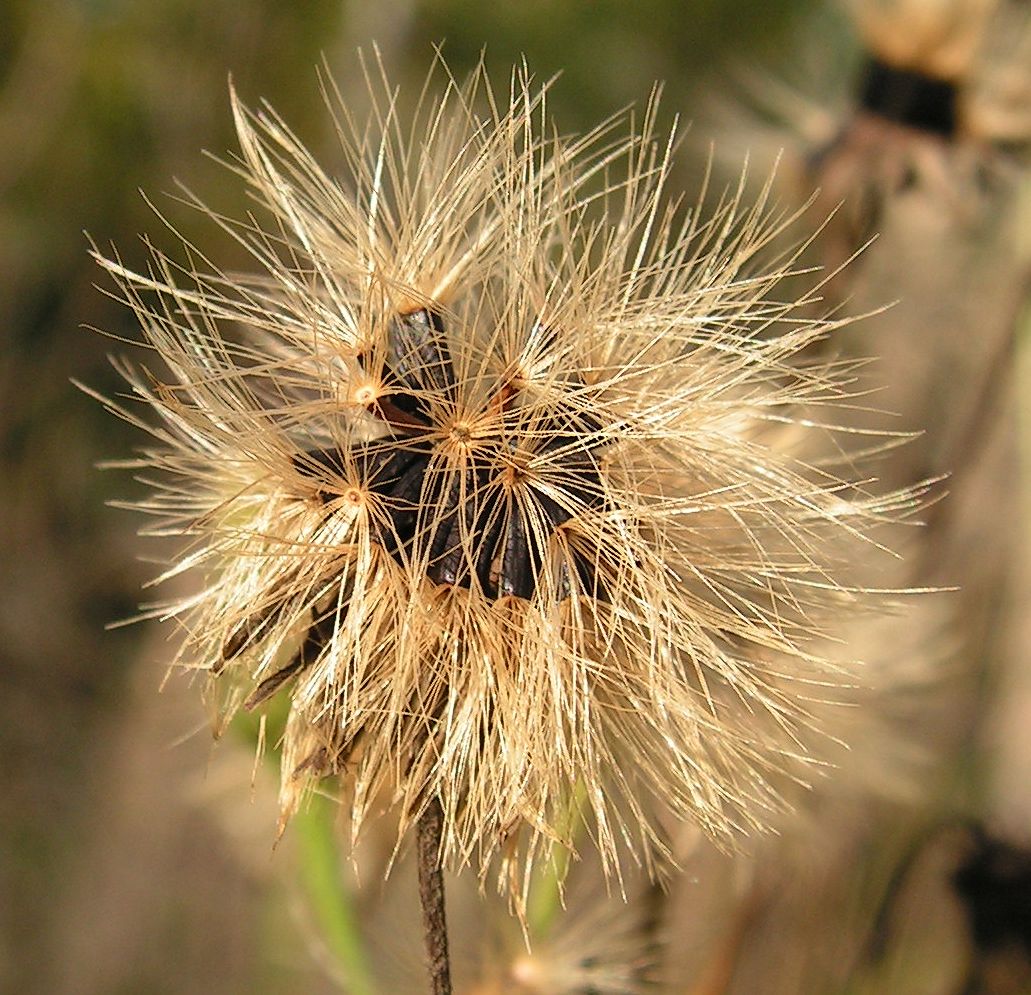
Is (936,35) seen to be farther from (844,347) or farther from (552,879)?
(552,879)

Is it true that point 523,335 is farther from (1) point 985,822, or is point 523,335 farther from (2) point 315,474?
(1) point 985,822

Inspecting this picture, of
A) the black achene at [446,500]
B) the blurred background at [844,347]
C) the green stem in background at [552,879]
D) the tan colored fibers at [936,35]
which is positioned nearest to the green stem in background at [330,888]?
the blurred background at [844,347]

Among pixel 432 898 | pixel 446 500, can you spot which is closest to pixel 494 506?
pixel 446 500

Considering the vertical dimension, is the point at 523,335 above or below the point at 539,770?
above

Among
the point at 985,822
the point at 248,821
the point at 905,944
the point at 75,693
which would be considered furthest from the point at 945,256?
the point at 75,693

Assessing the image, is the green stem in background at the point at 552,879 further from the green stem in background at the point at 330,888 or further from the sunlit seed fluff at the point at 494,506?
the green stem in background at the point at 330,888
